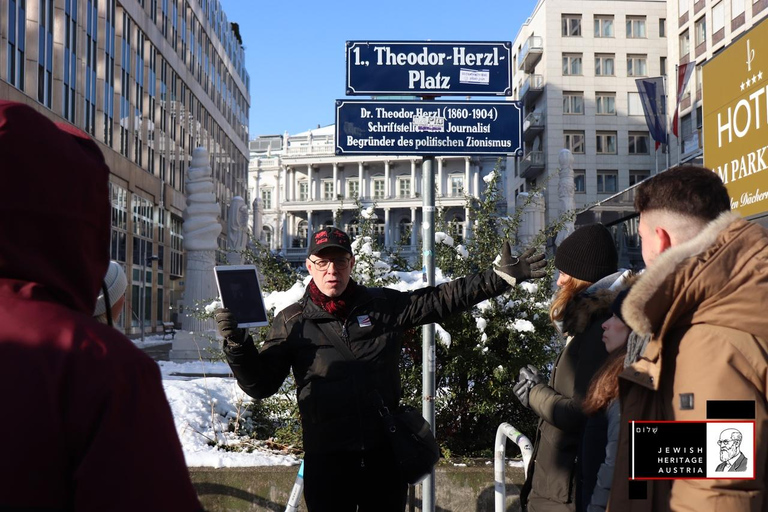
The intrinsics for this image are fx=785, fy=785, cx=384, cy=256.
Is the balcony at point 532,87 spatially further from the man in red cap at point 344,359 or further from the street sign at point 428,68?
the man in red cap at point 344,359

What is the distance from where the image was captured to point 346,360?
3227 mm

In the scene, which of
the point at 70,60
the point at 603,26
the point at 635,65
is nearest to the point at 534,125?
the point at 635,65

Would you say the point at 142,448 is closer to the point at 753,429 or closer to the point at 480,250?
the point at 753,429

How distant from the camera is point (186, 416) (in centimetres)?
557

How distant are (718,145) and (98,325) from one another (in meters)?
5.27

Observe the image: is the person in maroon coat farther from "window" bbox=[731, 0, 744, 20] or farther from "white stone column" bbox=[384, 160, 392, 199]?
"white stone column" bbox=[384, 160, 392, 199]

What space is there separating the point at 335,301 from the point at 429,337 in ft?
3.10

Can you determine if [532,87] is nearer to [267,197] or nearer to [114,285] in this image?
[267,197]

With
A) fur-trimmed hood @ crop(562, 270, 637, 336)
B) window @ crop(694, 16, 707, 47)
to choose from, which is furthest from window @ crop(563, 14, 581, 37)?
fur-trimmed hood @ crop(562, 270, 637, 336)

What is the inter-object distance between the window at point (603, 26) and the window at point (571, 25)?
1422mm

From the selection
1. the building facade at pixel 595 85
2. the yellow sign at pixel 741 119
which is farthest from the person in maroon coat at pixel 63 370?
the building facade at pixel 595 85

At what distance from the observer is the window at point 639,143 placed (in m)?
55.2

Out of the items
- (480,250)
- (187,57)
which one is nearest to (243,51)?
(187,57)

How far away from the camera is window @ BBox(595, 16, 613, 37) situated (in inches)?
2210
